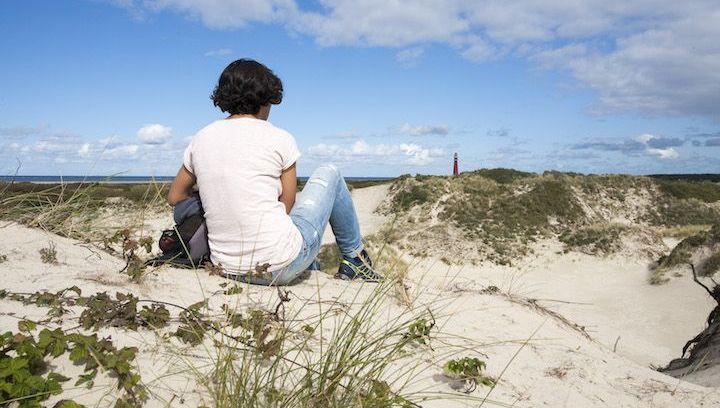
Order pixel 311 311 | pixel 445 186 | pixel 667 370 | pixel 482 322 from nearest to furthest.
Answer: pixel 311 311
pixel 482 322
pixel 667 370
pixel 445 186

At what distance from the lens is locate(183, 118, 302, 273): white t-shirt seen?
12.7ft

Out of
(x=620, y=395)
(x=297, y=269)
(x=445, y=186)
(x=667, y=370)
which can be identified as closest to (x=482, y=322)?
(x=620, y=395)

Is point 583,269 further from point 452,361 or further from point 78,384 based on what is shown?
point 78,384

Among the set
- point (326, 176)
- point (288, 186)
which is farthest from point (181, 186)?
point (326, 176)

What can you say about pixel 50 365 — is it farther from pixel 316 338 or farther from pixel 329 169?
pixel 329 169

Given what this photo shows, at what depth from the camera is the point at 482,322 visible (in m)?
4.15

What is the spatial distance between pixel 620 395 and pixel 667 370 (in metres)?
2.28

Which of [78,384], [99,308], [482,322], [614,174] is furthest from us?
[614,174]

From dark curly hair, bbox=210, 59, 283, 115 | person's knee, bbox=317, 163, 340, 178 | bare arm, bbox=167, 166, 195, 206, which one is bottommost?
bare arm, bbox=167, 166, 195, 206

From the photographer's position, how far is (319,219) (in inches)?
179

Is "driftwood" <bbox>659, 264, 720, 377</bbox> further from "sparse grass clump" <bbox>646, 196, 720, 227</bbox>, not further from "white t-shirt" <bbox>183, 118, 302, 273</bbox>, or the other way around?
"sparse grass clump" <bbox>646, 196, 720, 227</bbox>

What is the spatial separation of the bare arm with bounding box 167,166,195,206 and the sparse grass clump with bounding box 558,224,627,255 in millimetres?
12664

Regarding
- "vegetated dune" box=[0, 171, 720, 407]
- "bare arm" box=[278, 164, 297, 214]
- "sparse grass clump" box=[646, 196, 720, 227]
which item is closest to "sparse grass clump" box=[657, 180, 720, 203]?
"sparse grass clump" box=[646, 196, 720, 227]

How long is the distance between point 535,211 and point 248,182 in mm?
14440
